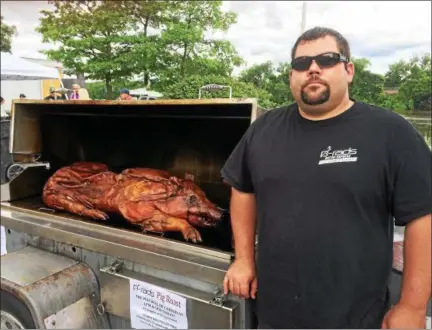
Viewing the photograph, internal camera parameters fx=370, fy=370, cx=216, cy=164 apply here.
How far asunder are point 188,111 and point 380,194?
188 centimetres

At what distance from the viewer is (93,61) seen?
108 inches

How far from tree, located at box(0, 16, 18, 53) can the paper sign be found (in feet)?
9.87

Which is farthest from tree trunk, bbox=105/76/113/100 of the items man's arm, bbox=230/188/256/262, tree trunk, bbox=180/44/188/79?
man's arm, bbox=230/188/256/262

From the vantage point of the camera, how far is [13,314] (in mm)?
2332

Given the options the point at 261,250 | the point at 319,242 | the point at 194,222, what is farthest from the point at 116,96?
the point at 319,242

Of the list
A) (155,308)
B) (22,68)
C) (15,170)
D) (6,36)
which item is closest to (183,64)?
(155,308)

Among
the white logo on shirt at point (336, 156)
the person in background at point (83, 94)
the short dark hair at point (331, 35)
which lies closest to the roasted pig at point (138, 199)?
the person in background at point (83, 94)

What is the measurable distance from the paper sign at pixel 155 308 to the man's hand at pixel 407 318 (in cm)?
105

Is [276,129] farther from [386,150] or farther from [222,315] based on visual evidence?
[222,315]

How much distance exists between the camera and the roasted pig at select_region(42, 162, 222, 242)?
101 inches

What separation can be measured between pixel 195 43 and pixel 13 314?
211cm

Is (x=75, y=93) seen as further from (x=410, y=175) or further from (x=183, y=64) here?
(x=410, y=175)

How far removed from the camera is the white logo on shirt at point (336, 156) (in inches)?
54.3

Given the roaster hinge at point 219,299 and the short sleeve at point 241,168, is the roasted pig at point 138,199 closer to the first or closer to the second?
the roaster hinge at point 219,299
